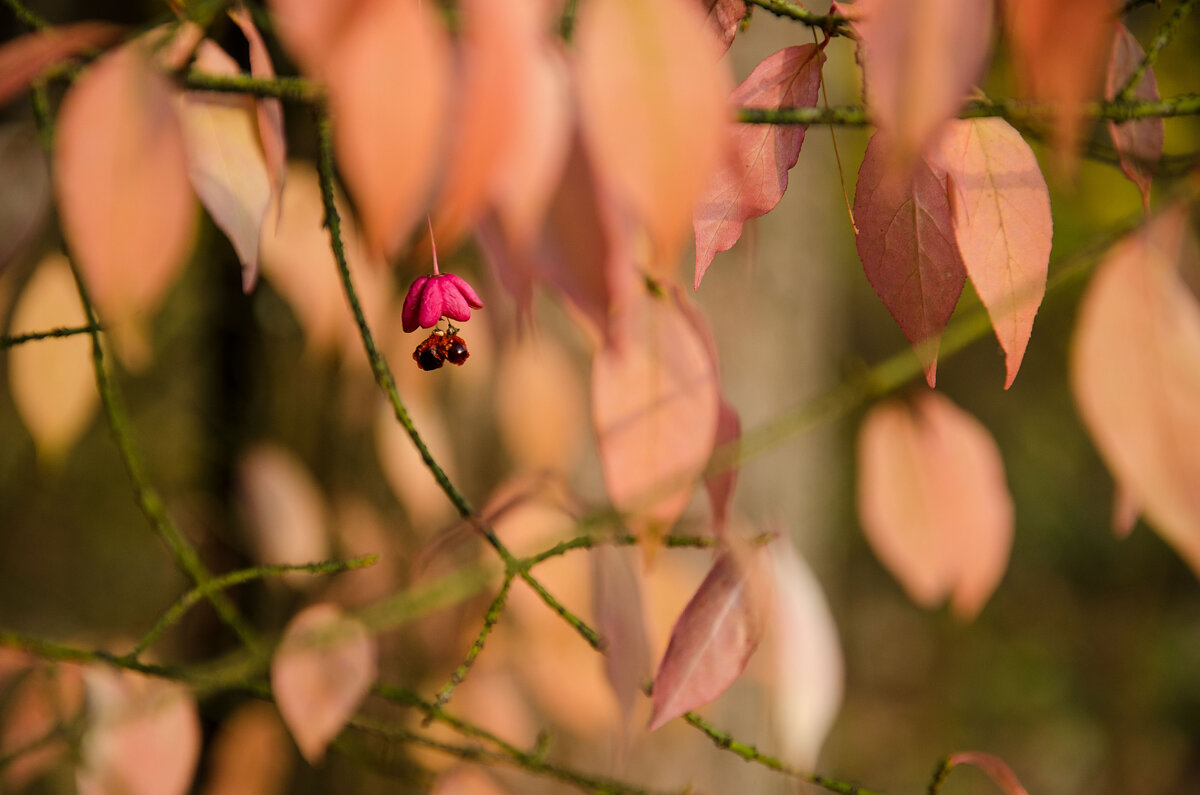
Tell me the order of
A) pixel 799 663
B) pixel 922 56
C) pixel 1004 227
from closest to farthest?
pixel 922 56, pixel 1004 227, pixel 799 663

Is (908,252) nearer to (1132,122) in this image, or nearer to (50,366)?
(1132,122)

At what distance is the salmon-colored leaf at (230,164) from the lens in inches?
13.4

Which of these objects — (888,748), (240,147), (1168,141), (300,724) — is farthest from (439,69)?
(888,748)

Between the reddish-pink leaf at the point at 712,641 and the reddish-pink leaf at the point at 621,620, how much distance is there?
0.07m

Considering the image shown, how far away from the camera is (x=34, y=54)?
28 centimetres

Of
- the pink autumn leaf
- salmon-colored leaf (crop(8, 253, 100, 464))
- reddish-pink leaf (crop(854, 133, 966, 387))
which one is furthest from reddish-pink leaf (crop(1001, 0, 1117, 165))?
salmon-colored leaf (crop(8, 253, 100, 464))

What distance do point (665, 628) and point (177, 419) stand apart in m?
1.12

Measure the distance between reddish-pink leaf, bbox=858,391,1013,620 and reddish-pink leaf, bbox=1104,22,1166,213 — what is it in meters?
0.17

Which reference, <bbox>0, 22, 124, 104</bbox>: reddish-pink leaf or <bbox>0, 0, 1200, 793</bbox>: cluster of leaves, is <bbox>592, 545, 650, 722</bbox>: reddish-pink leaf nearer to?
<bbox>0, 0, 1200, 793</bbox>: cluster of leaves

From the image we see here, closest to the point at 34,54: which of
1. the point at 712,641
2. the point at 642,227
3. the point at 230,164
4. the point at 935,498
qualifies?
the point at 230,164

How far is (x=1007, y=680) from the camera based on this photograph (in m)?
3.53

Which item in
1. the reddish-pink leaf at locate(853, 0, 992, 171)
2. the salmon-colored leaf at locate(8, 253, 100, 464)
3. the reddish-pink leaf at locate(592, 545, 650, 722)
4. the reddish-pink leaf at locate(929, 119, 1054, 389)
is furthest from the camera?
the salmon-colored leaf at locate(8, 253, 100, 464)

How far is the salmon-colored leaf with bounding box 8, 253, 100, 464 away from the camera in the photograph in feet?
1.71

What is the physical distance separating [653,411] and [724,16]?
182mm
